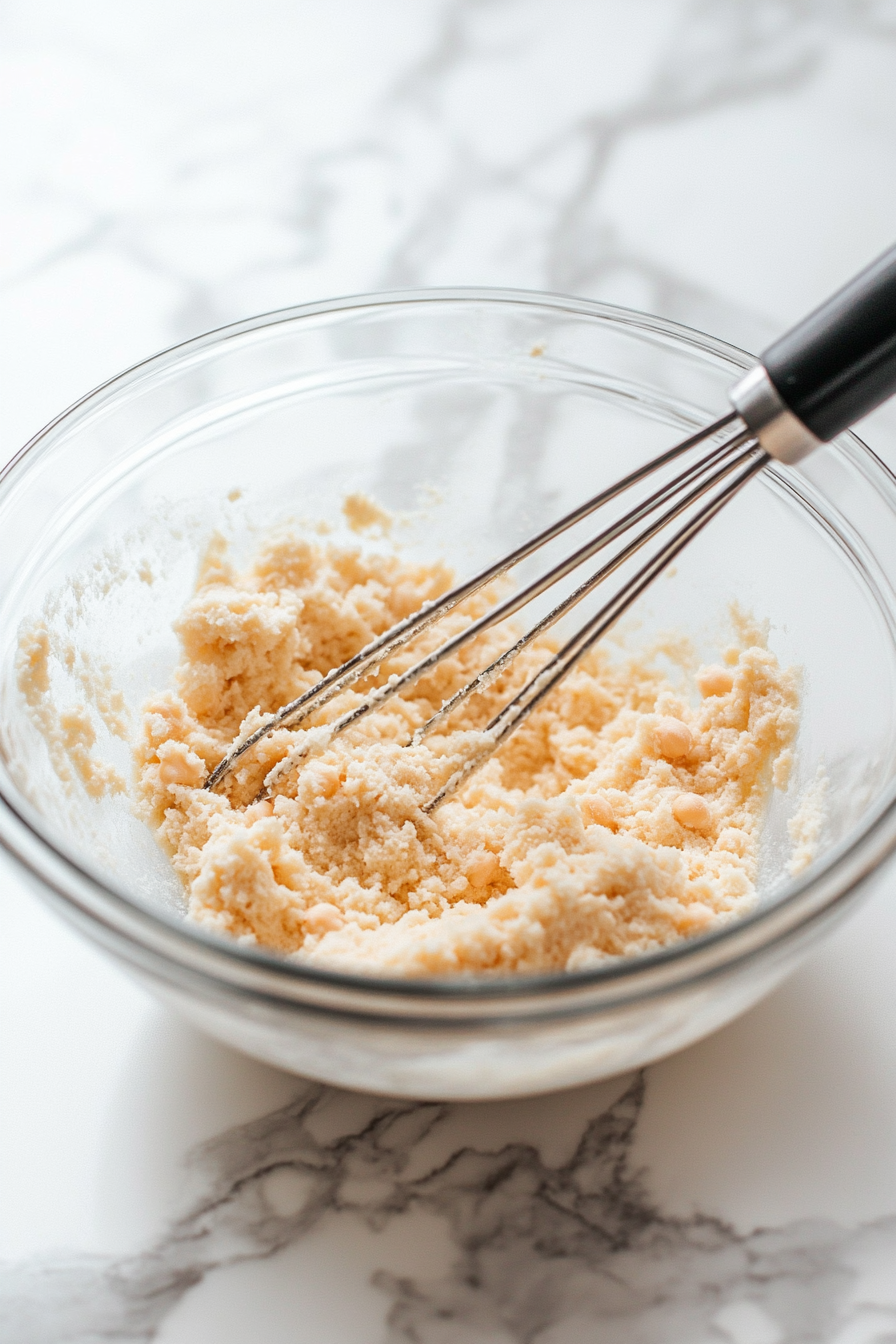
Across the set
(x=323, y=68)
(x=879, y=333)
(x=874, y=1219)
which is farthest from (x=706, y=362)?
(x=323, y=68)

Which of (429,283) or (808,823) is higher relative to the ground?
(429,283)

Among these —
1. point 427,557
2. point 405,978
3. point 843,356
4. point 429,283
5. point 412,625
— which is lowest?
point 405,978

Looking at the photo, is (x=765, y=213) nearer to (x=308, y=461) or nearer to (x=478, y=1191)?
(x=308, y=461)

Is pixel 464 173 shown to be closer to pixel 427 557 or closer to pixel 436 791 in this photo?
pixel 427 557

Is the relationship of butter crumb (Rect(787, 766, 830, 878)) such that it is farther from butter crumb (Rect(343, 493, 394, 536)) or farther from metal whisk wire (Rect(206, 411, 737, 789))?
butter crumb (Rect(343, 493, 394, 536))

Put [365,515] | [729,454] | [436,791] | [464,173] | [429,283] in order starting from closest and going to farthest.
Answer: [729,454], [436,791], [365,515], [429,283], [464,173]

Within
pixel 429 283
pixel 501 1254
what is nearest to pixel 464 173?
pixel 429 283
